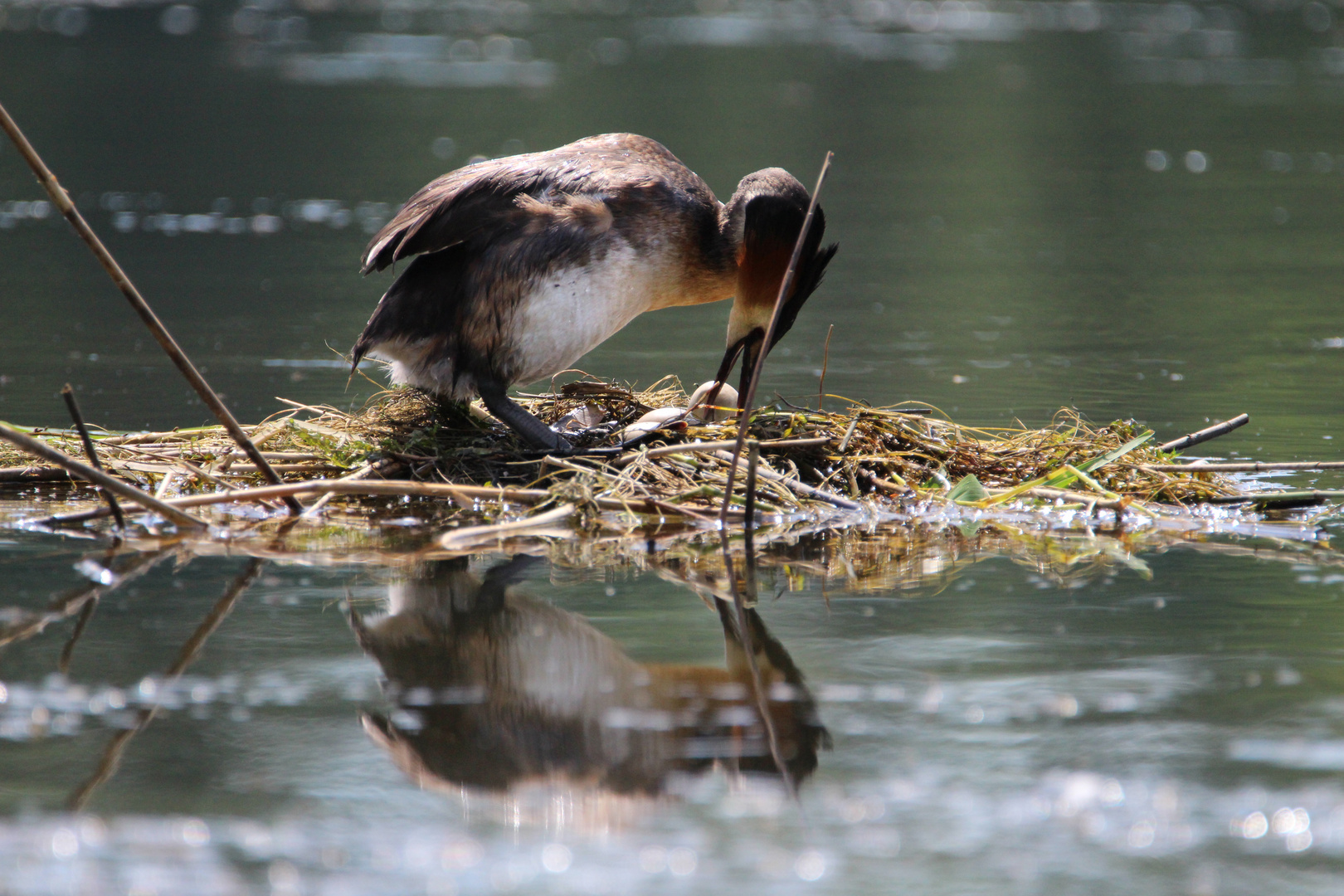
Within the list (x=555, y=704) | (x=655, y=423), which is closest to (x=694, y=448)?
(x=655, y=423)

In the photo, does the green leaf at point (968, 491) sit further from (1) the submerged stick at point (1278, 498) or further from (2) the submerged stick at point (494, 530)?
(2) the submerged stick at point (494, 530)

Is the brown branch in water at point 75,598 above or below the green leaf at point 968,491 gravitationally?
below

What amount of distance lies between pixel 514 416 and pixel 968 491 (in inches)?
64.7

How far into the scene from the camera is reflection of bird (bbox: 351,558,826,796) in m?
3.23

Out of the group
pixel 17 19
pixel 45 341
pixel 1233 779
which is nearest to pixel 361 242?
pixel 45 341

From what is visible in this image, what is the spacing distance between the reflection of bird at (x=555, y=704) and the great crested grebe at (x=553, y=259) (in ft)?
4.87

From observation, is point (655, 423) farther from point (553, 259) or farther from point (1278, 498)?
point (1278, 498)

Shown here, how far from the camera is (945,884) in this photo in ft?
9.03

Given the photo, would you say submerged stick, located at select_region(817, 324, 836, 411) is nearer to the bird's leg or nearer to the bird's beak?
the bird's beak

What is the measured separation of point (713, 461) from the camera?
5305 millimetres

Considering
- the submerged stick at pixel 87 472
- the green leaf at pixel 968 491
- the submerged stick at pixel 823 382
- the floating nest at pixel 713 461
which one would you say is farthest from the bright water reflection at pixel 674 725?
the submerged stick at pixel 823 382

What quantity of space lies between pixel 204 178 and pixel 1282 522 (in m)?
12.7

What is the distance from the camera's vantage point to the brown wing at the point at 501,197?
5.51 meters

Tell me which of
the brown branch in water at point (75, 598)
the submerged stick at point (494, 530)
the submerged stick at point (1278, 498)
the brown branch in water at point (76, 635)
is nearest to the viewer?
the brown branch in water at point (76, 635)
